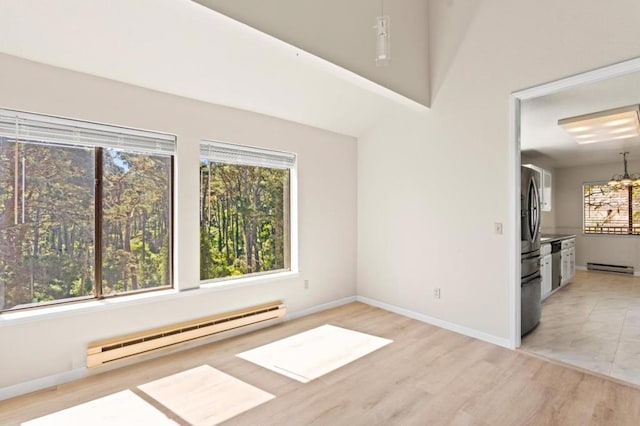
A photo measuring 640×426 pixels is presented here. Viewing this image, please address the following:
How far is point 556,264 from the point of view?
16.4 feet

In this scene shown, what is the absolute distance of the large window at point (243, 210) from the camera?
3.39m

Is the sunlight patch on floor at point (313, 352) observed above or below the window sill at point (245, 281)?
below

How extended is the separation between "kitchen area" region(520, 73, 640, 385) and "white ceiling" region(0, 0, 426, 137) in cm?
184

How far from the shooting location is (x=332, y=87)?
3.49m

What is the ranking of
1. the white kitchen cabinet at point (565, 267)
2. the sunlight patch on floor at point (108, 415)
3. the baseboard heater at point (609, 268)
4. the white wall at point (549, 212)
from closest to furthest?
the sunlight patch on floor at point (108, 415)
the white kitchen cabinet at point (565, 267)
the baseboard heater at point (609, 268)
the white wall at point (549, 212)

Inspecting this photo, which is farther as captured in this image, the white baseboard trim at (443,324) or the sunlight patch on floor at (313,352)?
the white baseboard trim at (443,324)

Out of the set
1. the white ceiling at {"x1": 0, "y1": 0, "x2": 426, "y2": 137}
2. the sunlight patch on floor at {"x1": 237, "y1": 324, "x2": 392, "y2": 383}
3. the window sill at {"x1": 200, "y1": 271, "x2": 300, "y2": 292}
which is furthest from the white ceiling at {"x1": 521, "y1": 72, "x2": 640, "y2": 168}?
the window sill at {"x1": 200, "y1": 271, "x2": 300, "y2": 292}

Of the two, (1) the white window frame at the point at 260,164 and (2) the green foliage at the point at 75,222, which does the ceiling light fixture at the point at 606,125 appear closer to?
(1) the white window frame at the point at 260,164

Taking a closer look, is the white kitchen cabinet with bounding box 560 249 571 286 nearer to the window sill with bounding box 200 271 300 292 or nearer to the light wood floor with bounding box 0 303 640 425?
the light wood floor with bounding box 0 303 640 425

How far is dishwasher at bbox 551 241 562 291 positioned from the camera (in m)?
4.89

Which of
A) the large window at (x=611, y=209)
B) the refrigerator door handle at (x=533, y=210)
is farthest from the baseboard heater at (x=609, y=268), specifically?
the refrigerator door handle at (x=533, y=210)

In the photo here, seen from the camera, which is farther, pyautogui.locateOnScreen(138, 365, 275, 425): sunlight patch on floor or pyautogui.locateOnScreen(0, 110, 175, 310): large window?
pyautogui.locateOnScreen(0, 110, 175, 310): large window

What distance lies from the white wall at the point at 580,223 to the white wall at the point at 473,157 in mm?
5729

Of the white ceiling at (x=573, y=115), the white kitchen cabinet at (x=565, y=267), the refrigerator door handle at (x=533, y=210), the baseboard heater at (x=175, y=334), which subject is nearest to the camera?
the baseboard heater at (x=175, y=334)
